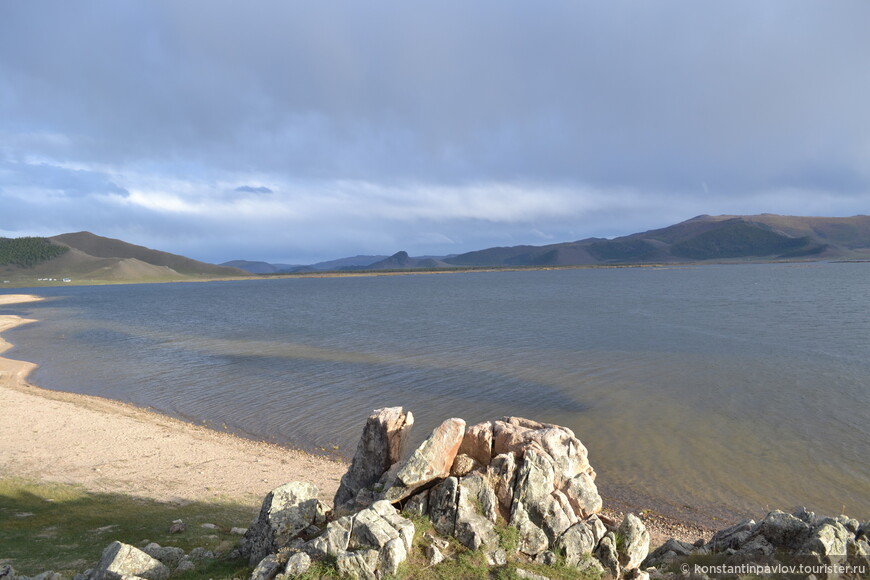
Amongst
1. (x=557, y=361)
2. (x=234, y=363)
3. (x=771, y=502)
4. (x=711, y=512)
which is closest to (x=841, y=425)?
(x=771, y=502)

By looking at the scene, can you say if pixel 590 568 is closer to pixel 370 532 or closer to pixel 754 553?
pixel 754 553

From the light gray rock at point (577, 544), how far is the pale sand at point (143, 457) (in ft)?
32.2

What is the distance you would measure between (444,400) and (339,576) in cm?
2170

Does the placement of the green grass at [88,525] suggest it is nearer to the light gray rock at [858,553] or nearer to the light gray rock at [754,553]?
the light gray rock at [754,553]

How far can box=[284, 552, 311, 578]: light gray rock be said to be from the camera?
9961 millimetres

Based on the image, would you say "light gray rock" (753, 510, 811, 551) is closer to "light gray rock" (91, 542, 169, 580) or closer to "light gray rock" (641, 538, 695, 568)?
"light gray rock" (641, 538, 695, 568)

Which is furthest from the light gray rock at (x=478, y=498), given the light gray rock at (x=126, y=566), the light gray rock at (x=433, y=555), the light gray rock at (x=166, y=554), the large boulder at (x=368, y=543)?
the light gray rock at (x=166, y=554)

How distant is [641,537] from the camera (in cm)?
1203

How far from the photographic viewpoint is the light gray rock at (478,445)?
13.5 meters

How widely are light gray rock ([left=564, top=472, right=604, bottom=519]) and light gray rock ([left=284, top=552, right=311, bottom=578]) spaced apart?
664 centimetres

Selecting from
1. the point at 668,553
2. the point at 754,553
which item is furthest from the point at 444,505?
the point at 754,553

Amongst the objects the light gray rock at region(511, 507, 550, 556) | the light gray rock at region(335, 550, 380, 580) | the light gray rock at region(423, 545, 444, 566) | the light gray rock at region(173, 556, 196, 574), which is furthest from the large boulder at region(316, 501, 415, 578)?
the light gray rock at region(173, 556, 196, 574)

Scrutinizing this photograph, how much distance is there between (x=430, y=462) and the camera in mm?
12438

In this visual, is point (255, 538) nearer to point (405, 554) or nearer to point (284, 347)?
point (405, 554)
